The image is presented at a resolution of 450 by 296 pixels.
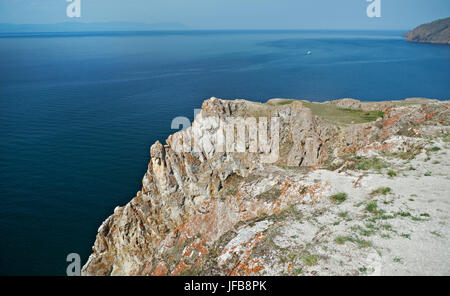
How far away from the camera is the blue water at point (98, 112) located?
1294 inches

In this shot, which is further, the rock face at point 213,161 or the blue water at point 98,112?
the blue water at point 98,112

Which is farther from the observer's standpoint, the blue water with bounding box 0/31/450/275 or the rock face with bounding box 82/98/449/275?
the blue water with bounding box 0/31/450/275

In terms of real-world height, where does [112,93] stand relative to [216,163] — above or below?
above

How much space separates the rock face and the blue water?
7927mm

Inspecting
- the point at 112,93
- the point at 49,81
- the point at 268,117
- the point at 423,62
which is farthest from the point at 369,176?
the point at 423,62

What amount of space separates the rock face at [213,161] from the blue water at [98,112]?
7.93 m

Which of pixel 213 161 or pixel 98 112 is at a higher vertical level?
pixel 98 112

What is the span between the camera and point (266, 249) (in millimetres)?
9852

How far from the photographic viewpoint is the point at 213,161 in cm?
2842

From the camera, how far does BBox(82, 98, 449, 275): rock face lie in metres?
19.3

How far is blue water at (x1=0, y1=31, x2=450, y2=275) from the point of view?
1294 inches

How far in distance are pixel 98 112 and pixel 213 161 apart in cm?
5101

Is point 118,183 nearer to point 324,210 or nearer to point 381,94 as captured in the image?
point 324,210

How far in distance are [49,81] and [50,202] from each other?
265 feet
